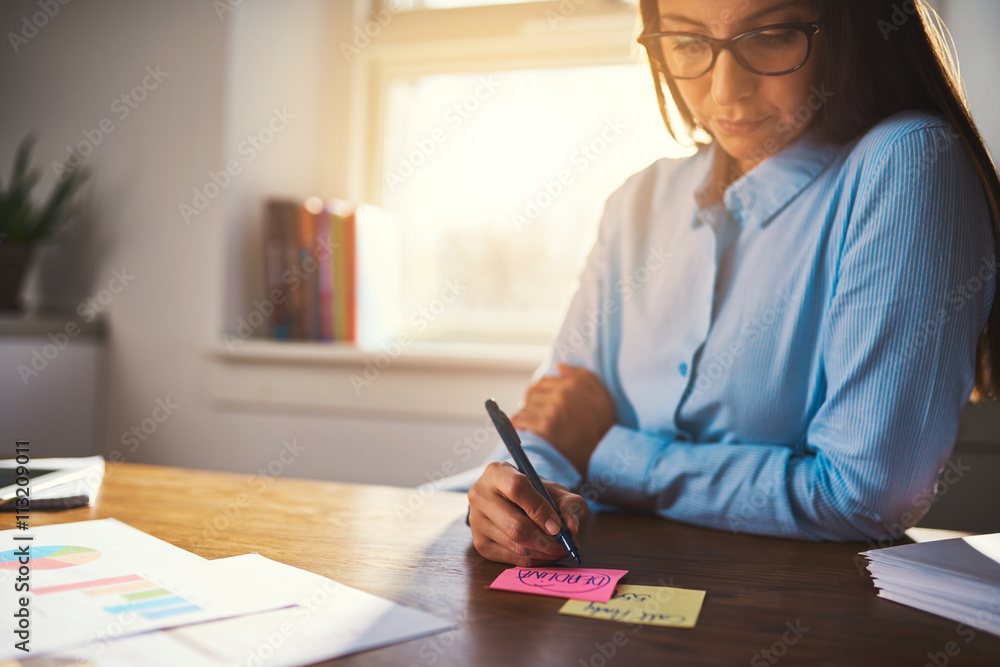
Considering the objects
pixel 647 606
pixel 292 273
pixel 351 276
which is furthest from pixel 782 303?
pixel 292 273

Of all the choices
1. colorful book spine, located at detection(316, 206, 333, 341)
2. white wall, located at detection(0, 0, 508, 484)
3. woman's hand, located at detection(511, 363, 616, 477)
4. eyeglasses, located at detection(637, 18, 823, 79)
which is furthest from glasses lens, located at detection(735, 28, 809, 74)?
colorful book spine, located at detection(316, 206, 333, 341)

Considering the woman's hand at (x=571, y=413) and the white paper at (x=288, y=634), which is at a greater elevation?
the woman's hand at (x=571, y=413)

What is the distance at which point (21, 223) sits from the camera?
2053 millimetres

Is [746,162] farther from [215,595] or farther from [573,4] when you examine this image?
[573,4]

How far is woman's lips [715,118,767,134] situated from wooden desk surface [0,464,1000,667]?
22.3 inches

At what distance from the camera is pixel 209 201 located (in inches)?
82.8

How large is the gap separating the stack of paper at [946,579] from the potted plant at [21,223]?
215 centimetres

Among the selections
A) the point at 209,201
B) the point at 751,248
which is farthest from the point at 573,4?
the point at 751,248

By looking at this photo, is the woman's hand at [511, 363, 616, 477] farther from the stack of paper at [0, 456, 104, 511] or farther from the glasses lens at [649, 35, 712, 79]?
the stack of paper at [0, 456, 104, 511]

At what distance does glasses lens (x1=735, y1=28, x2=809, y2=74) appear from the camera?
1020 millimetres

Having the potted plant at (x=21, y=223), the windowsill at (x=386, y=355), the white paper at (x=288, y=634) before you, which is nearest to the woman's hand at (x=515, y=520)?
the white paper at (x=288, y=634)

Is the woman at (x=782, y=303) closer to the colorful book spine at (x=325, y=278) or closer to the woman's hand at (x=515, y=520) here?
the woman's hand at (x=515, y=520)

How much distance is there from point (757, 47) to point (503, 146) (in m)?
1.29

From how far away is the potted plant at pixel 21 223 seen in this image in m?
2.04
